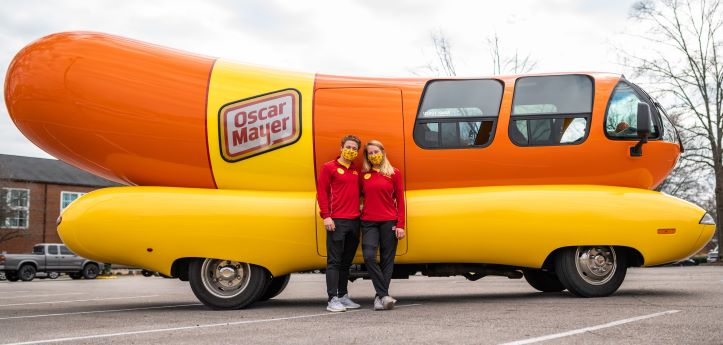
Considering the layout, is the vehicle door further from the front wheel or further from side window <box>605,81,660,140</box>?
side window <box>605,81,660,140</box>

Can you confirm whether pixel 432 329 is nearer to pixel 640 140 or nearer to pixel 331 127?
pixel 331 127

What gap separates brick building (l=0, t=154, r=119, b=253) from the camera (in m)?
48.0

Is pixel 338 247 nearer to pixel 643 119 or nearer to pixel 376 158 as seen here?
pixel 376 158

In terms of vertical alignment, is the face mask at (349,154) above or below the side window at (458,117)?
below

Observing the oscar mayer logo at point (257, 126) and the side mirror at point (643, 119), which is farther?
the oscar mayer logo at point (257, 126)

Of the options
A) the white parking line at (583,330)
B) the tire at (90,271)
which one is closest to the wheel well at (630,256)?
the white parking line at (583,330)

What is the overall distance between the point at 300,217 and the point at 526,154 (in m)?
2.59

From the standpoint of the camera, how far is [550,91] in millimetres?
7645

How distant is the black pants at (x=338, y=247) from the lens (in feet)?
22.9

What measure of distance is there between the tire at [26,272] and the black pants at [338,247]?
70.8 ft

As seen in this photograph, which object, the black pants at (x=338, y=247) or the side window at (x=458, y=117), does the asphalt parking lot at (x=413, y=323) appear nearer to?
the black pants at (x=338, y=247)

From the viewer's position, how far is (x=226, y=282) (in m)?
7.42

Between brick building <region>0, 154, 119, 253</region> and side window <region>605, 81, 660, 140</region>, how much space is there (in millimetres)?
44948

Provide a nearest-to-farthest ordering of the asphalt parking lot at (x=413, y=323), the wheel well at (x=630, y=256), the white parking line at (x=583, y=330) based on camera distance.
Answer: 1. the white parking line at (x=583, y=330)
2. the asphalt parking lot at (x=413, y=323)
3. the wheel well at (x=630, y=256)
